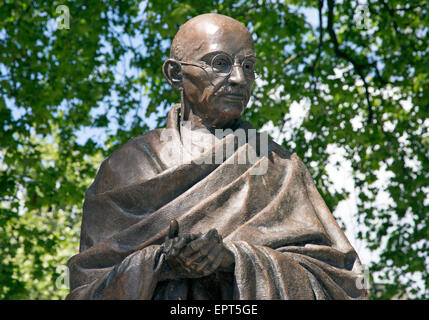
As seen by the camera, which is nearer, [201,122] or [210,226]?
[210,226]

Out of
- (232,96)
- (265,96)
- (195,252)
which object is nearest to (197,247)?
(195,252)

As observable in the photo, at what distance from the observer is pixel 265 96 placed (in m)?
12.4

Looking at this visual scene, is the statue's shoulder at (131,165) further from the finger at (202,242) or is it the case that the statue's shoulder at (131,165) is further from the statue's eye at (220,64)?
the finger at (202,242)

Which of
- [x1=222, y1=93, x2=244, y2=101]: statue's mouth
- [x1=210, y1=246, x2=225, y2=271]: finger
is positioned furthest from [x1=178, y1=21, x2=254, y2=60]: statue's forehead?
[x1=210, y1=246, x2=225, y2=271]: finger

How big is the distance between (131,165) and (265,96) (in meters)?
7.13

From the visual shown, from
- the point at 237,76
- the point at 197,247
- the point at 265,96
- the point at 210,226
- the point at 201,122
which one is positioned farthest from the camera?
the point at 265,96

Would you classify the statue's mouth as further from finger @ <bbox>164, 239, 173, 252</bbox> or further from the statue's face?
finger @ <bbox>164, 239, 173, 252</bbox>

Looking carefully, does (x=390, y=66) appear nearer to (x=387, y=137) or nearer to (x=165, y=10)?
(x=387, y=137)

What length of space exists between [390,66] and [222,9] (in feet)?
8.79

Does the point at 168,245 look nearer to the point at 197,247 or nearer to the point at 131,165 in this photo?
the point at 197,247

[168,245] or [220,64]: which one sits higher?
[220,64]

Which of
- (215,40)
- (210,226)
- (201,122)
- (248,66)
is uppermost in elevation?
(215,40)

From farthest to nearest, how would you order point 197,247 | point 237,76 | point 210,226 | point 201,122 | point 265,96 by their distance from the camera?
point 265,96 → point 201,122 → point 237,76 → point 210,226 → point 197,247
